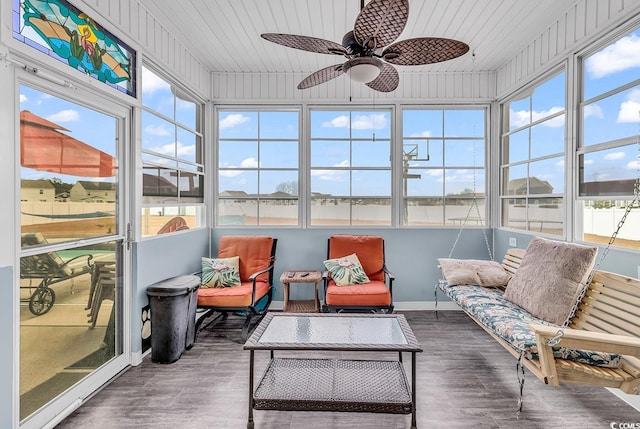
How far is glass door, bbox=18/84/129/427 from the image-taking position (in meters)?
1.90

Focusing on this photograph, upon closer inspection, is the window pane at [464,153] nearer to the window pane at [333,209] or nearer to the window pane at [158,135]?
the window pane at [333,209]

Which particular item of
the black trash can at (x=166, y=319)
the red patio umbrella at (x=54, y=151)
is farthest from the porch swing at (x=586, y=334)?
the red patio umbrella at (x=54, y=151)

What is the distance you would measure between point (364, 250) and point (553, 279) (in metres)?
1.92

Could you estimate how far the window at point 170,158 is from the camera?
3.00 meters

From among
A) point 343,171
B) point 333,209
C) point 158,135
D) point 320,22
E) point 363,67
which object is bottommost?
point 333,209

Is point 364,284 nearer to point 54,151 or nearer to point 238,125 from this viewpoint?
point 238,125

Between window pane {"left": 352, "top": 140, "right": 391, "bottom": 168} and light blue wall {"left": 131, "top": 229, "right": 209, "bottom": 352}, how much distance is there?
2.21m

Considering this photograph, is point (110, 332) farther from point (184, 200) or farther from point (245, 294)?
point (184, 200)

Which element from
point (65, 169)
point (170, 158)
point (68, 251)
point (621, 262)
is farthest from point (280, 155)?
point (621, 262)

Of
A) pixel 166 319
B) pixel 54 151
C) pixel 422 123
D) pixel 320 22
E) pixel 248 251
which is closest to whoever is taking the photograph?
pixel 54 151

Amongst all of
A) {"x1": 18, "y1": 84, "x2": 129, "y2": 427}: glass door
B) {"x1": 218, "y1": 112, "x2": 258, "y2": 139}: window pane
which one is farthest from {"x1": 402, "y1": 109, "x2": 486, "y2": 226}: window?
{"x1": 18, "y1": 84, "x2": 129, "y2": 427}: glass door

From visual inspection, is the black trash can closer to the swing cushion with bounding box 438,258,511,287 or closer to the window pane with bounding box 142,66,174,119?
the window pane with bounding box 142,66,174,119

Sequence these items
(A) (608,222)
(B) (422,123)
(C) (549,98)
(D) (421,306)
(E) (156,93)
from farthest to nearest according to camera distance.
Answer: (B) (422,123) → (D) (421,306) → (C) (549,98) → (E) (156,93) → (A) (608,222)

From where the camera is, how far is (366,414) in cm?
211
